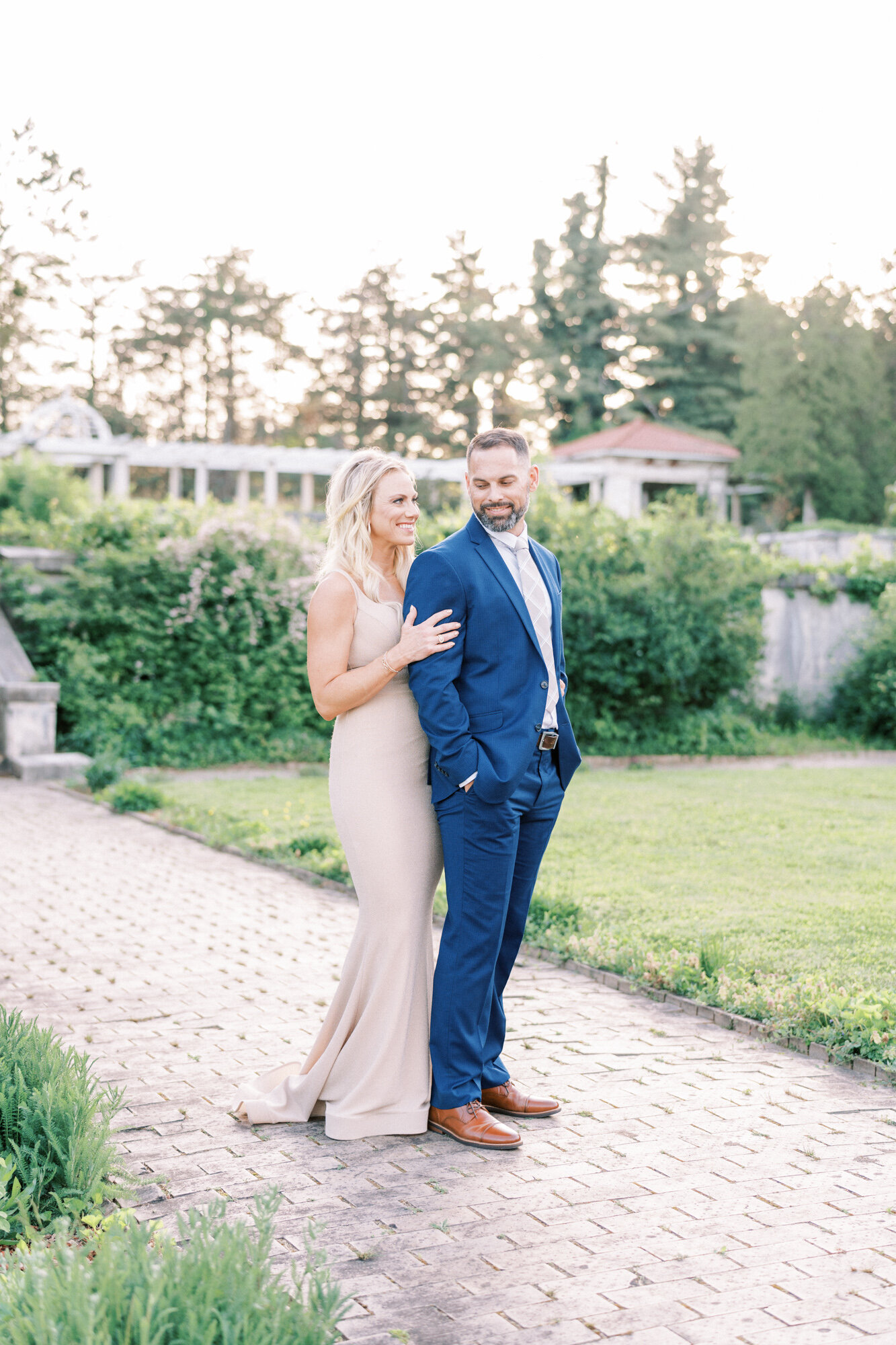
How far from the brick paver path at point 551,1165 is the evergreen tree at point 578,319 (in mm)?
45426

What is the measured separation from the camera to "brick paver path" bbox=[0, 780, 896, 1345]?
3016 millimetres

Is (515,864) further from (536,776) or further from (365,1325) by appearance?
(365,1325)

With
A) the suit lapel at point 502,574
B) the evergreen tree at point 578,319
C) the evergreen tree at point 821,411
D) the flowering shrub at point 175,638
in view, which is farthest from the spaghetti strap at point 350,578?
the evergreen tree at point 578,319

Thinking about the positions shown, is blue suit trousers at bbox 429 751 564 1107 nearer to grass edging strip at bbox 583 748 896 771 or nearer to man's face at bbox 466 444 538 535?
man's face at bbox 466 444 538 535

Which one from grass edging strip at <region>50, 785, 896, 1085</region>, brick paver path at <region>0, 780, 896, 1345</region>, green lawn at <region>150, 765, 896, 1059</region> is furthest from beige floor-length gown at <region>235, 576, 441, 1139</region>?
green lawn at <region>150, 765, 896, 1059</region>

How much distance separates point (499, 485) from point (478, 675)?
598mm

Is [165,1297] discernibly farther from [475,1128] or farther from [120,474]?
[120,474]

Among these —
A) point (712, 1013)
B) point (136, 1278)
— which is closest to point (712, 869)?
point (712, 1013)

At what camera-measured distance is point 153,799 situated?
36.2 ft

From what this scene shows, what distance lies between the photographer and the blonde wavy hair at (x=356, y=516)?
4.19 meters

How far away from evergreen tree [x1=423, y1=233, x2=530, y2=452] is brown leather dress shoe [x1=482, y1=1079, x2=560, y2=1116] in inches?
1687

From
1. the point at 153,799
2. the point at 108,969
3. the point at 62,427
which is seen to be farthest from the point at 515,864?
the point at 62,427

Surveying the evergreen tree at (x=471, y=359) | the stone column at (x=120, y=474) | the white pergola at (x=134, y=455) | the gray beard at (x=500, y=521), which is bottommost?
the gray beard at (x=500, y=521)

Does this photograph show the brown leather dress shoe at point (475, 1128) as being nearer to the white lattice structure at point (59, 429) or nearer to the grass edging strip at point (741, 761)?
the grass edging strip at point (741, 761)
